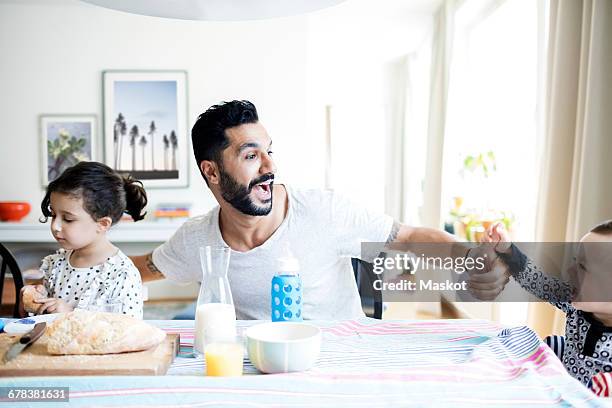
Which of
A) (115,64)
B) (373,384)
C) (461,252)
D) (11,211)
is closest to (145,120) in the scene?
(115,64)

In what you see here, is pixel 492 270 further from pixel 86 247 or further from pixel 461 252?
pixel 86 247

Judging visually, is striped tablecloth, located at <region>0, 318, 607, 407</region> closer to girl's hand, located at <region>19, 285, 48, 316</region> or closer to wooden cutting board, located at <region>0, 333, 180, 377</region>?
wooden cutting board, located at <region>0, 333, 180, 377</region>

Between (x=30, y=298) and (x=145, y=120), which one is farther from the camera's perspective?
(x=145, y=120)

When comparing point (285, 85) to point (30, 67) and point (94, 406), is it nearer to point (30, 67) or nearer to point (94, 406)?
point (30, 67)

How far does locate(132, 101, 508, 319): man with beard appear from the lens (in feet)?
5.23

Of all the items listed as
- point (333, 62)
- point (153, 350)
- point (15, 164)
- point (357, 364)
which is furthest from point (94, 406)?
point (333, 62)

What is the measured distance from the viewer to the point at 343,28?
17.7ft

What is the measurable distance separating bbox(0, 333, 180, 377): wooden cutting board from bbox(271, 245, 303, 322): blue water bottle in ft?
0.90

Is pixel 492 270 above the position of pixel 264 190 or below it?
below

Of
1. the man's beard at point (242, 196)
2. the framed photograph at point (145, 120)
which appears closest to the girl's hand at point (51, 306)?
the man's beard at point (242, 196)

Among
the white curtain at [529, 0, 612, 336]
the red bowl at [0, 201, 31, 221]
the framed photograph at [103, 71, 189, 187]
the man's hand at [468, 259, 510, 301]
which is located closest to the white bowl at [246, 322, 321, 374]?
the man's hand at [468, 259, 510, 301]

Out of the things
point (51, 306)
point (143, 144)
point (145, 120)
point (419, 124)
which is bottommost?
point (51, 306)

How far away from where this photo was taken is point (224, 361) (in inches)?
36.7

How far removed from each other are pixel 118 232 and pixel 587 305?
3.78 metres
